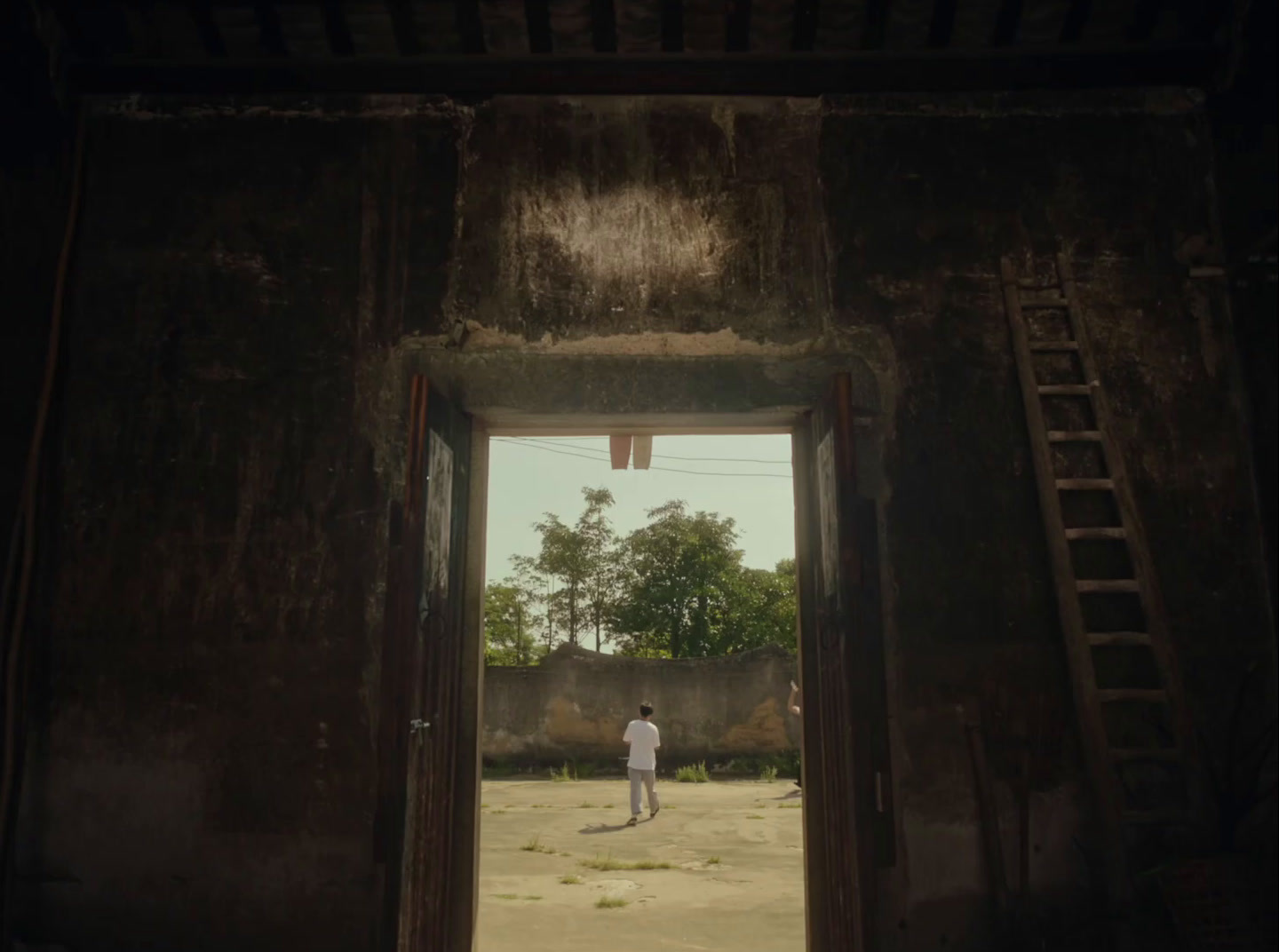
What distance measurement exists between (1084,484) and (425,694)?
2708 millimetres

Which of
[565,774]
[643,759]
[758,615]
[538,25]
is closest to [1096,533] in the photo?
[538,25]

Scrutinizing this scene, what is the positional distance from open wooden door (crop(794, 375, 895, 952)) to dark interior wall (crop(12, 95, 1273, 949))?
0.89 ft

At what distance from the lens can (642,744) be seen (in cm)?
944

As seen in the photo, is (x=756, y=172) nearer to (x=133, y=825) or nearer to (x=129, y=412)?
(x=129, y=412)

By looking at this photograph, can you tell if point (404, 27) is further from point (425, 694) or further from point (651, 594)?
point (651, 594)

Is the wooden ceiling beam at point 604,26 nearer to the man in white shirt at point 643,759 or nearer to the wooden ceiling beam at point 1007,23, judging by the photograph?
the wooden ceiling beam at point 1007,23

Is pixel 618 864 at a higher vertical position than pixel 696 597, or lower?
lower

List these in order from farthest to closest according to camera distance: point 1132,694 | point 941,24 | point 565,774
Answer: point 565,774 < point 941,24 < point 1132,694

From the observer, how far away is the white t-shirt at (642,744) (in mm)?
9305

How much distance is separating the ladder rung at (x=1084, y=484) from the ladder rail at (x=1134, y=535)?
0.09ft

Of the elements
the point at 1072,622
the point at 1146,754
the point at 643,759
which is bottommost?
the point at 643,759

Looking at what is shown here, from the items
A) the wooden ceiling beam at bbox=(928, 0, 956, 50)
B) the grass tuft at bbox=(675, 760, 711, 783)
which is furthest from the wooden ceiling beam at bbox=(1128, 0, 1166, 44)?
the grass tuft at bbox=(675, 760, 711, 783)

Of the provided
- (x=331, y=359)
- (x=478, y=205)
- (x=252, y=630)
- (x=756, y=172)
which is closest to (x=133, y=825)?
(x=252, y=630)

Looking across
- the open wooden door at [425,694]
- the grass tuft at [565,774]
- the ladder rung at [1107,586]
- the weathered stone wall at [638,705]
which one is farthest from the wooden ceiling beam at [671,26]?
the weathered stone wall at [638,705]
